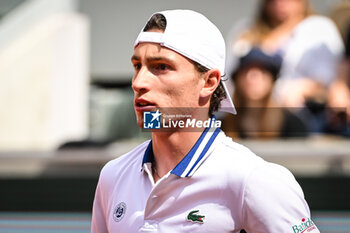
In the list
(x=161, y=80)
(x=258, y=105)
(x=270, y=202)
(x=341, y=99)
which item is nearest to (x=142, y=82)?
(x=161, y=80)

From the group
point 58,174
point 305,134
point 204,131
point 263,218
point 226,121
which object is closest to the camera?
point 263,218

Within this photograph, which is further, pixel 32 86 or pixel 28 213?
pixel 32 86

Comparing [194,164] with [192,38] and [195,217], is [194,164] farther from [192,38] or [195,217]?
[192,38]

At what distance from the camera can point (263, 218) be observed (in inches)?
74.9

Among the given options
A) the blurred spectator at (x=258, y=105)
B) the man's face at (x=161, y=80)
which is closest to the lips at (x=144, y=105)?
the man's face at (x=161, y=80)

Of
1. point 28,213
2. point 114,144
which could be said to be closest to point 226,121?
point 114,144

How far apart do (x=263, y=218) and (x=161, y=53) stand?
54 cm

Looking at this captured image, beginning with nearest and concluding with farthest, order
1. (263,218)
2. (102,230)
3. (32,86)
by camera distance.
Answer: (263,218), (102,230), (32,86)

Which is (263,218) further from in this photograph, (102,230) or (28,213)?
(28,213)

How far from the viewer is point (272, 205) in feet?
6.24

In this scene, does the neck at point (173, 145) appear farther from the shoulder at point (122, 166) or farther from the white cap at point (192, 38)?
the white cap at point (192, 38)

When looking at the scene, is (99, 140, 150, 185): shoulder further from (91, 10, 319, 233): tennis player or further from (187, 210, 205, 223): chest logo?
(187, 210, 205, 223): chest logo

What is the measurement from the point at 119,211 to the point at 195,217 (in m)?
0.26

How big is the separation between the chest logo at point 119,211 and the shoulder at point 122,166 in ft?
0.37
